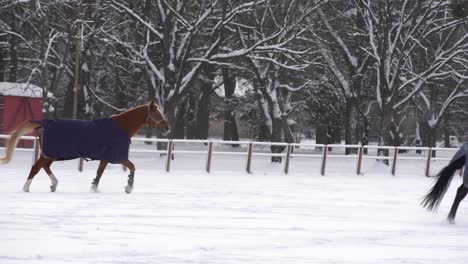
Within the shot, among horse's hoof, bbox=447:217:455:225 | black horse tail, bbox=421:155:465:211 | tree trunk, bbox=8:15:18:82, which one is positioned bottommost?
horse's hoof, bbox=447:217:455:225

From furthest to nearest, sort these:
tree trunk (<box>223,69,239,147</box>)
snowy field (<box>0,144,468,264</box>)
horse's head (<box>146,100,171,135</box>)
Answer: tree trunk (<box>223,69,239,147</box>)
horse's head (<box>146,100,171,135</box>)
snowy field (<box>0,144,468,264</box>)

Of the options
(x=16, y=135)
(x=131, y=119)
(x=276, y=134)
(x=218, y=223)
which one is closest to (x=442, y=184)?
(x=218, y=223)

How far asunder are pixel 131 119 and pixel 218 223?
16.9ft

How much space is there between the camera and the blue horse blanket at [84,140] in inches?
641

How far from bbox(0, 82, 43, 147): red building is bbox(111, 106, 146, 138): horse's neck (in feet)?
58.5

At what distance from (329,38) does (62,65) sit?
11825 millimetres

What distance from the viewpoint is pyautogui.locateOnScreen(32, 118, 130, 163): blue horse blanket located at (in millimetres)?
16281

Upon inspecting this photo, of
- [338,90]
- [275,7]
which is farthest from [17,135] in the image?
[338,90]

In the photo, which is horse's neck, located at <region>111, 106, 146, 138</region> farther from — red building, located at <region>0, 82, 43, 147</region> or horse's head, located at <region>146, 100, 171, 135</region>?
red building, located at <region>0, 82, 43, 147</region>

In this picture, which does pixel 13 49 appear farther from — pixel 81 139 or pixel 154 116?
pixel 81 139

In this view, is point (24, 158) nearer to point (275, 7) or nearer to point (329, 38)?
point (275, 7)

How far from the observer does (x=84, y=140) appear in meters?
16.5

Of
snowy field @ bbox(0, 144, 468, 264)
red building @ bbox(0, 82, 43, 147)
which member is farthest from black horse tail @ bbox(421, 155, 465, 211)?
red building @ bbox(0, 82, 43, 147)

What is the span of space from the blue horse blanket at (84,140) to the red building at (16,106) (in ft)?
59.5
